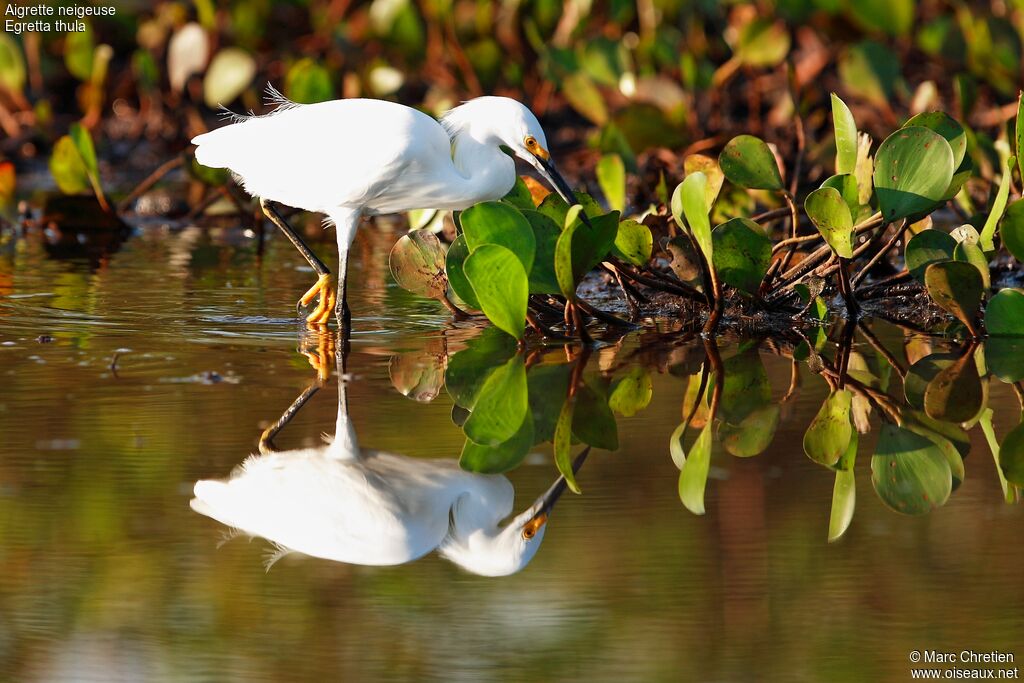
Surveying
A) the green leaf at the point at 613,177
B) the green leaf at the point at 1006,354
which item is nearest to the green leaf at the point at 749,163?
the green leaf at the point at 1006,354

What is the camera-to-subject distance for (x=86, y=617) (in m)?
3.15

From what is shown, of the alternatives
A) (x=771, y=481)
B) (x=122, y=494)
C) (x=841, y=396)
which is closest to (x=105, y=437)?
(x=122, y=494)

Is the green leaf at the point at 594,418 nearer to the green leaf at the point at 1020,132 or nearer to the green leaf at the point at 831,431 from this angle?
the green leaf at the point at 831,431

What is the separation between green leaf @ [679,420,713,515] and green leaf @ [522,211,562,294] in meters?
1.08

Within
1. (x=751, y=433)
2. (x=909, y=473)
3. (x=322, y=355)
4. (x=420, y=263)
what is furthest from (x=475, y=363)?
(x=909, y=473)

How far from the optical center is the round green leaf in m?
5.57

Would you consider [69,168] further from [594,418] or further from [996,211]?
[996,211]

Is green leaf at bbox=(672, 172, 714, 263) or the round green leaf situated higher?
green leaf at bbox=(672, 172, 714, 263)

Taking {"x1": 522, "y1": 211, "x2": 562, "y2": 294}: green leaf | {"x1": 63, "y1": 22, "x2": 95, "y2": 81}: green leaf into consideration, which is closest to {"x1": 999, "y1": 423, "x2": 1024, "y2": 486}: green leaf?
{"x1": 522, "y1": 211, "x2": 562, "y2": 294}: green leaf

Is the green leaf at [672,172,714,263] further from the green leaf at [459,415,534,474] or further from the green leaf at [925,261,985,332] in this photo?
the green leaf at [459,415,534,474]

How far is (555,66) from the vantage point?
1001 centimetres

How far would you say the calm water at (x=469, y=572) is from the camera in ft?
9.85

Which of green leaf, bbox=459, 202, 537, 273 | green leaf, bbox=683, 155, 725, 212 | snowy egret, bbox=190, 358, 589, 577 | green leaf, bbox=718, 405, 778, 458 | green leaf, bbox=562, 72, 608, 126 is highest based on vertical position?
snowy egret, bbox=190, 358, 589, 577

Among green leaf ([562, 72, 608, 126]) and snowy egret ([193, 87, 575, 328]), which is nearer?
snowy egret ([193, 87, 575, 328])
